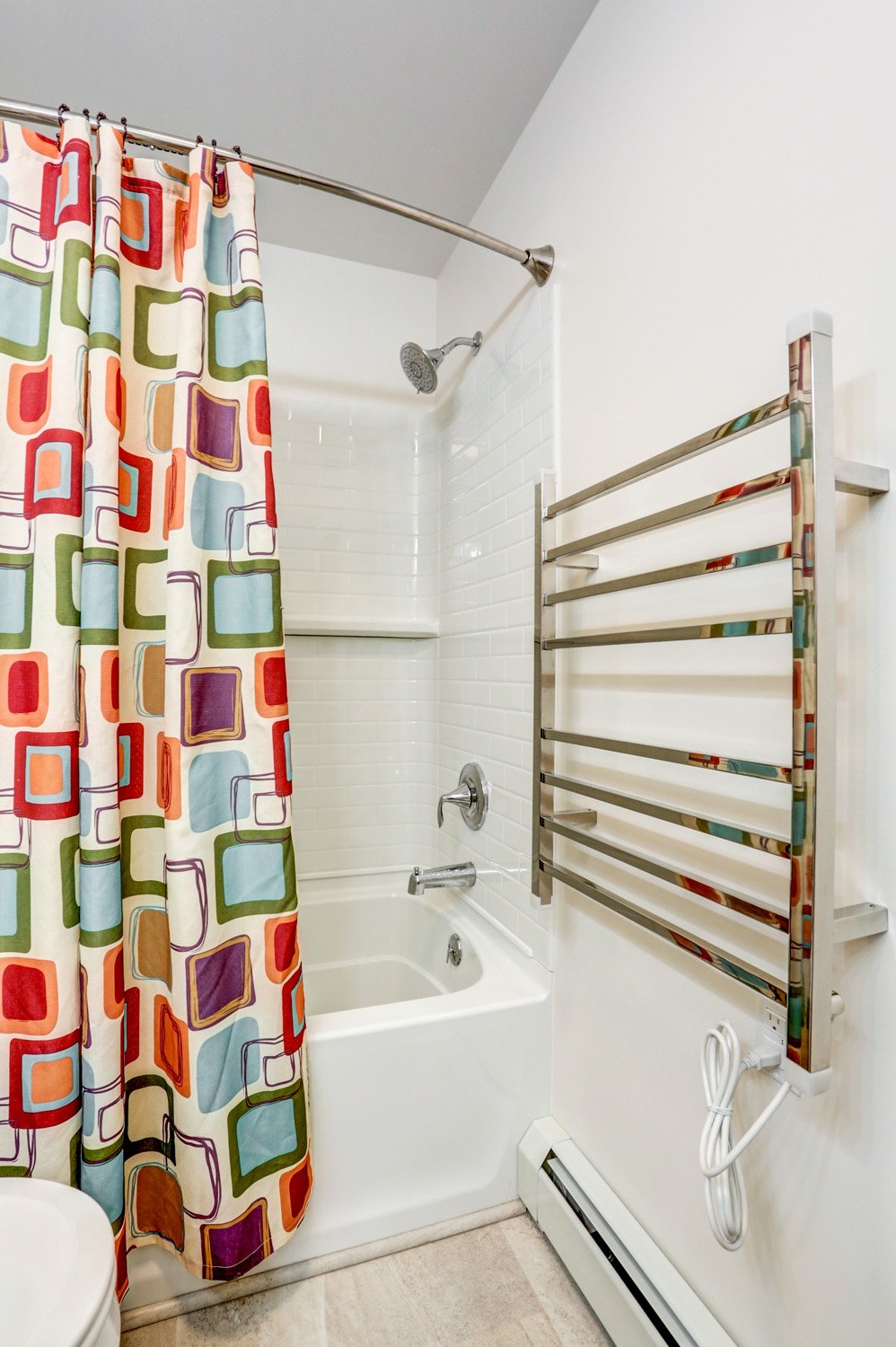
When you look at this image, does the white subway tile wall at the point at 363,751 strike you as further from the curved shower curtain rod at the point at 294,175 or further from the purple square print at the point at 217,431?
the curved shower curtain rod at the point at 294,175

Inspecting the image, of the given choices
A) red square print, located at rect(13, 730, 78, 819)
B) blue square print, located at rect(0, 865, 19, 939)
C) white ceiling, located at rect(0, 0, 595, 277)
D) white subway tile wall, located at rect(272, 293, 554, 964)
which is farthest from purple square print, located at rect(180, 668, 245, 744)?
white ceiling, located at rect(0, 0, 595, 277)

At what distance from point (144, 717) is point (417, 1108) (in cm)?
92

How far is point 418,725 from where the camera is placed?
229 centimetres

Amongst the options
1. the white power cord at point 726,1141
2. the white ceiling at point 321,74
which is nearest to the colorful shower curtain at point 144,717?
the white ceiling at point 321,74

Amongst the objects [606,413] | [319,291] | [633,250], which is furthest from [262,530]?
[319,291]

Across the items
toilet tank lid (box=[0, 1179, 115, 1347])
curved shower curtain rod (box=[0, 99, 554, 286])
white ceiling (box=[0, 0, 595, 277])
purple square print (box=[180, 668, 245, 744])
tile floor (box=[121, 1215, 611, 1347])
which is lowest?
tile floor (box=[121, 1215, 611, 1347])

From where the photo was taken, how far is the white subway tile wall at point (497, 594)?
157 centimetres

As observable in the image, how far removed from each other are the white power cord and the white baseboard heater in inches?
14.5

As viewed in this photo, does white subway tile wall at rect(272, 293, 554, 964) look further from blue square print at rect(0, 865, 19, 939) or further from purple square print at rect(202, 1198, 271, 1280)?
blue square print at rect(0, 865, 19, 939)

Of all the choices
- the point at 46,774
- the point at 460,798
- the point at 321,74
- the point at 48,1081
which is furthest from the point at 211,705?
the point at 321,74

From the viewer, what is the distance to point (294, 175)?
131cm

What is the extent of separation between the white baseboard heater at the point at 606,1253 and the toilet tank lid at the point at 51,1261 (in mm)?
790

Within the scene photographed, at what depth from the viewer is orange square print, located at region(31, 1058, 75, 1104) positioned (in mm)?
1066

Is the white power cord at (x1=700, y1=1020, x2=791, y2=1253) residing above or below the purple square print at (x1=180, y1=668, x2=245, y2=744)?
below
